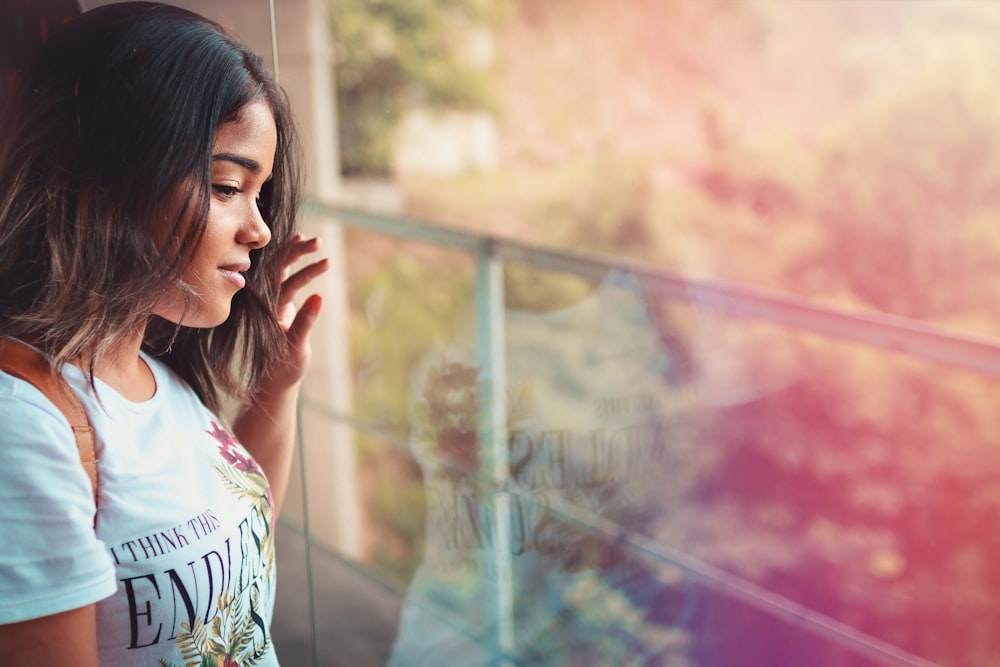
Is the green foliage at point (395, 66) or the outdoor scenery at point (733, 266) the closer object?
the outdoor scenery at point (733, 266)

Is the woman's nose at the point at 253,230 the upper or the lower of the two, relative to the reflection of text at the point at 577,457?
upper

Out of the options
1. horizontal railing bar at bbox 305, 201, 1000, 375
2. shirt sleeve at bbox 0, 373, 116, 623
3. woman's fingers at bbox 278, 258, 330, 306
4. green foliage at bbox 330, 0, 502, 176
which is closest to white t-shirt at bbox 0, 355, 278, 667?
shirt sleeve at bbox 0, 373, 116, 623

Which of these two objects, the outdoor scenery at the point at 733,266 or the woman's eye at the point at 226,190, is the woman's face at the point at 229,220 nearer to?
the woman's eye at the point at 226,190

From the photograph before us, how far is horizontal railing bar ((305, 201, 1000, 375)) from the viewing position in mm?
961

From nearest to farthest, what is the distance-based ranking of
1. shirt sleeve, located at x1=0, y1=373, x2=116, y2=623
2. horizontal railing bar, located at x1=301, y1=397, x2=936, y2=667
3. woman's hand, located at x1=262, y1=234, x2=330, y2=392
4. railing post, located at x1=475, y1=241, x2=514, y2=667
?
shirt sleeve, located at x1=0, y1=373, x2=116, y2=623 < woman's hand, located at x1=262, y1=234, x2=330, y2=392 < horizontal railing bar, located at x1=301, y1=397, x2=936, y2=667 < railing post, located at x1=475, y1=241, x2=514, y2=667

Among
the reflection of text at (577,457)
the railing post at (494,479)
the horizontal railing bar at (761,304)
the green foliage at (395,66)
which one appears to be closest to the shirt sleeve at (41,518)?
the horizontal railing bar at (761,304)

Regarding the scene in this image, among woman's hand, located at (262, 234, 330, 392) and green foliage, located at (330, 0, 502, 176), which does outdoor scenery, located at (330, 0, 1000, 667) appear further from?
woman's hand, located at (262, 234, 330, 392)

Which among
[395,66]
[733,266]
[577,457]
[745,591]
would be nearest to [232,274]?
[745,591]

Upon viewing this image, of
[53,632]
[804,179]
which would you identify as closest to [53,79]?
[53,632]

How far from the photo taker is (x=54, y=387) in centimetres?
53

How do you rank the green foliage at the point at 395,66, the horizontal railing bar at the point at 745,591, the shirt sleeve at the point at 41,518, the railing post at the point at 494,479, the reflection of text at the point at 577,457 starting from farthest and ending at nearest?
the green foliage at the point at 395,66
the reflection of text at the point at 577,457
the railing post at the point at 494,479
the horizontal railing bar at the point at 745,591
the shirt sleeve at the point at 41,518

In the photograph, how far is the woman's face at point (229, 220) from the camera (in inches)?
22.7

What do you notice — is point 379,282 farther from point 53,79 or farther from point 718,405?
point 53,79

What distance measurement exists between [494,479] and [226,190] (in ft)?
3.45
